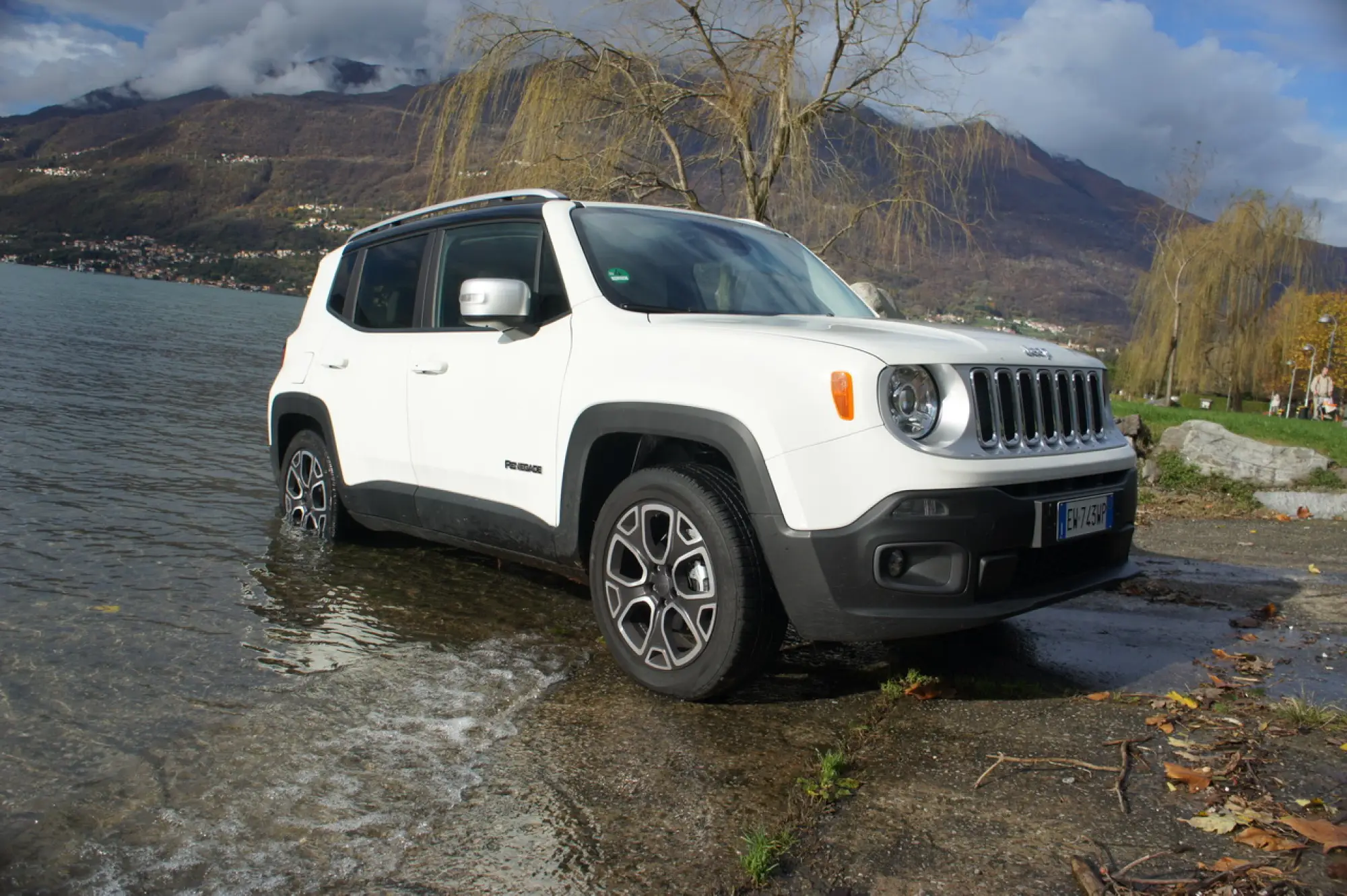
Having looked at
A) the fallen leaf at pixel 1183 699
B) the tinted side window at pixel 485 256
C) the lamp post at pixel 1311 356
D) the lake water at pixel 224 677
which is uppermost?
the lamp post at pixel 1311 356

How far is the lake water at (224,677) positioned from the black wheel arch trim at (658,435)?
0.64 m

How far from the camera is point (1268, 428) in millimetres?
17828

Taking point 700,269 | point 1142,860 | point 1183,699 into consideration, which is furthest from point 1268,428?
point 1142,860

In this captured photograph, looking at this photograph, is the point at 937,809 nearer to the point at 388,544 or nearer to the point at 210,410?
the point at 388,544

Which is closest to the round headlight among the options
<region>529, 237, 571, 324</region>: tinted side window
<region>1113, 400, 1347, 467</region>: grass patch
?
<region>529, 237, 571, 324</region>: tinted side window

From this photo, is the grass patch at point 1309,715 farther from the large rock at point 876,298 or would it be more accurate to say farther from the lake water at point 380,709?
the large rock at point 876,298

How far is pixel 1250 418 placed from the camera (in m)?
20.8

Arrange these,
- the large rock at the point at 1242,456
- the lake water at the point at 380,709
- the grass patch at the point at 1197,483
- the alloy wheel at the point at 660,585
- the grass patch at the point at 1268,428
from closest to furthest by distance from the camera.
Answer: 1. the lake water at the point at 380,709
2. the alloy wheel at the point at 660,585
3. the grass patch at the point at 1197,483
4. the large rock at the point at 1242,456
5. the grass patch at the point at 1268,428

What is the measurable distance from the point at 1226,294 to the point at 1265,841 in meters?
50.0

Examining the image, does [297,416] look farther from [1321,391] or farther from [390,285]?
[1321,391]

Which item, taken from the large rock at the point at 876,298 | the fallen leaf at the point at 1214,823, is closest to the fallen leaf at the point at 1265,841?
the fallen leaf at the point at 1214,823

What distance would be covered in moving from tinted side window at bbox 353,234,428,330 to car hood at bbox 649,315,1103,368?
188 cm

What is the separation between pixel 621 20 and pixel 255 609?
36.8 feet

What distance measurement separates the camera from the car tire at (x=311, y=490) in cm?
630
